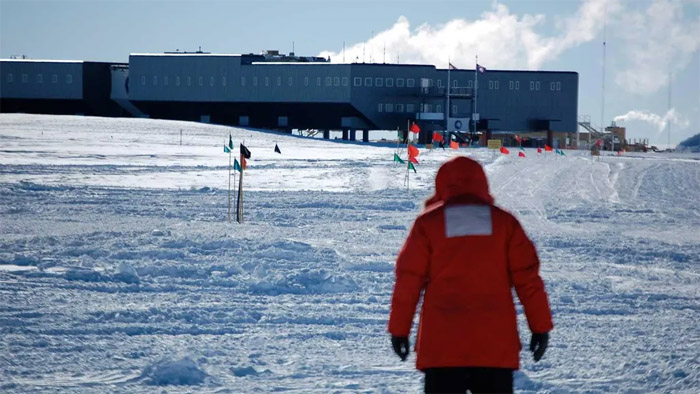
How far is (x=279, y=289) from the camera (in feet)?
35.2

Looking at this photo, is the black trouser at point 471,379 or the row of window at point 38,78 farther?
the row of window at point 38,78

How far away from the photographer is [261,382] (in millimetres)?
6805

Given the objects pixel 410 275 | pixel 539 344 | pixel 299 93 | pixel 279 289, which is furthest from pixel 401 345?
pixel 299 93

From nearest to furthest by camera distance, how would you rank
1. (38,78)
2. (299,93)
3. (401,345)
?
(401,345) < (299,93) < (38,78)

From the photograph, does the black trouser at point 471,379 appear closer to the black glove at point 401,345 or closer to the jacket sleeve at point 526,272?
the black glove at point 401,345

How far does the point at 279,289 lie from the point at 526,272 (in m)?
6.45

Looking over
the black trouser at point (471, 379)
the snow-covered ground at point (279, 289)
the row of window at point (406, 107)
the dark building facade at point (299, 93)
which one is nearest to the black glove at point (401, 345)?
the black trouser at point (471, 379)

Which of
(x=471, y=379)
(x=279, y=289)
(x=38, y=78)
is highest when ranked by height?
(x=38, y=78)

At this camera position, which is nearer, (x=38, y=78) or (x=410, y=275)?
(x=410, y=275)

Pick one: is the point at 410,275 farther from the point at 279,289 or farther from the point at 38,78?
the point at 38,78

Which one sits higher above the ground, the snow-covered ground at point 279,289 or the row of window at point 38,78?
the row of window at point 38,78

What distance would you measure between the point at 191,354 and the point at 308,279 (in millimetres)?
3819

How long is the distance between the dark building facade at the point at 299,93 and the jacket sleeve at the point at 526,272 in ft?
235

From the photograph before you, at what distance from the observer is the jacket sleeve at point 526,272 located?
14.8ft
